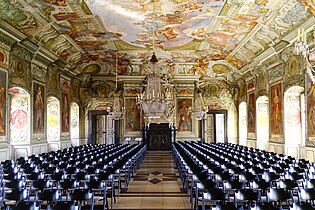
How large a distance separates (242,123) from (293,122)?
11.7m

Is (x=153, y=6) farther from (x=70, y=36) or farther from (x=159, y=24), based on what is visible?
(x=70, y=36)

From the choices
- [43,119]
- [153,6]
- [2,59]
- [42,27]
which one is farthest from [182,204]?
[43,119]

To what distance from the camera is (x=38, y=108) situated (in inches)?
818

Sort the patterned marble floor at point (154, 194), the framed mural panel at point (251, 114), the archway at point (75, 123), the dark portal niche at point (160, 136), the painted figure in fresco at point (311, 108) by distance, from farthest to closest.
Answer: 1. the dark portal niche at point (160, 136)
2. the archway at point (75, 123)
3. the framed mural panel at point (251, 114)
4. the painted figure in fresco at point (311, 108)
5. the patterned marble floor at point (154, 194)

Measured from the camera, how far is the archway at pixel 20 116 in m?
19.2

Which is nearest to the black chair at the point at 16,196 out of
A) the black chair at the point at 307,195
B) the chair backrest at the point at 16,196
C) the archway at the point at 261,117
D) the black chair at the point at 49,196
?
the chair backrest at the point at 16,196

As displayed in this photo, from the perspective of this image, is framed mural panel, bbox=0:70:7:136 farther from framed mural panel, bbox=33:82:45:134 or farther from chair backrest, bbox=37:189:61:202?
chair backrest, bbox=37:189:61:202

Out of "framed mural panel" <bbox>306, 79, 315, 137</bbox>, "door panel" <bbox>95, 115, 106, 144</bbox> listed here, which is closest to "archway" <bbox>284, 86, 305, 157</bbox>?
"framed mural panel" <bbox>306, 79, 315, 137</bbox>

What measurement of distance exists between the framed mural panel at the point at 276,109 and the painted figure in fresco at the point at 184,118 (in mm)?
10755

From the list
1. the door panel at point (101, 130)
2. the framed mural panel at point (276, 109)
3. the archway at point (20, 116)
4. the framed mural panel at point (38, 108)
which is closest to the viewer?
the archway at point (20, 116)

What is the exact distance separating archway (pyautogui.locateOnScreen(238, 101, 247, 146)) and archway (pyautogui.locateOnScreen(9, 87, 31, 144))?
1861cm

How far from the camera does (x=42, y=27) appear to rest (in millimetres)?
17984

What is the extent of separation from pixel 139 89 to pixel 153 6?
15946 millimetres

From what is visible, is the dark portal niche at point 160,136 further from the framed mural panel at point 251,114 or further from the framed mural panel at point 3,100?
the framed mural panel at point 3,100
